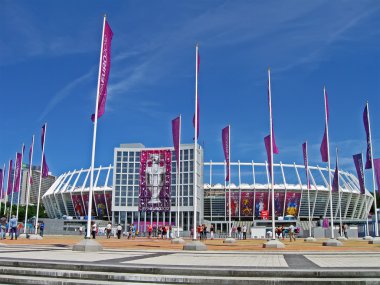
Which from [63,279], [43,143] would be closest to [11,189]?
[43,143]

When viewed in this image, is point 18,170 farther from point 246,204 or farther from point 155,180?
point 246,204

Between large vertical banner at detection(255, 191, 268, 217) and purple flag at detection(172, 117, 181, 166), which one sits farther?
large vertical banner at detection(255, 191, 268, 217)

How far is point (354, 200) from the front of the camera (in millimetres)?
107188

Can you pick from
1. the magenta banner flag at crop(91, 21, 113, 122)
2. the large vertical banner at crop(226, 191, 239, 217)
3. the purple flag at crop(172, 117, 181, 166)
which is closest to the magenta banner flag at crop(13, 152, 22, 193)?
the purple flag at crop(172, 117, 181, 166)

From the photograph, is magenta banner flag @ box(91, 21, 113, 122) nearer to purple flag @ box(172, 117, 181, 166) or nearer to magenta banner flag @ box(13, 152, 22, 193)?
purple flag @ box(172, 117, 181, 166)

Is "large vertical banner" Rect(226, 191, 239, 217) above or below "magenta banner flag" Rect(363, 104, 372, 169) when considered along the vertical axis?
below

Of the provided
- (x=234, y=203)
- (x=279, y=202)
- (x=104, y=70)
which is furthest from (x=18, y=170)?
(x=279, y=202)

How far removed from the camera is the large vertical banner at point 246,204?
96.2 meters

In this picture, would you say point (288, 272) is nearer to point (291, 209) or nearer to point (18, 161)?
point (18, 161)

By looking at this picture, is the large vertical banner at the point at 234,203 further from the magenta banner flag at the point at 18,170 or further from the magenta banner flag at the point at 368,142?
the magenta banner flag at the point at 368,142

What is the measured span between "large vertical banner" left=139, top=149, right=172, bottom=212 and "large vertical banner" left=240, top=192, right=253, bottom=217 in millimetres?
24619

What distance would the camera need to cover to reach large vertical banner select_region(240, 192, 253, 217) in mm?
96250

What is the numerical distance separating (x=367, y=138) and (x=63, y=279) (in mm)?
32431

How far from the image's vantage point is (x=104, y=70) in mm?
23469
